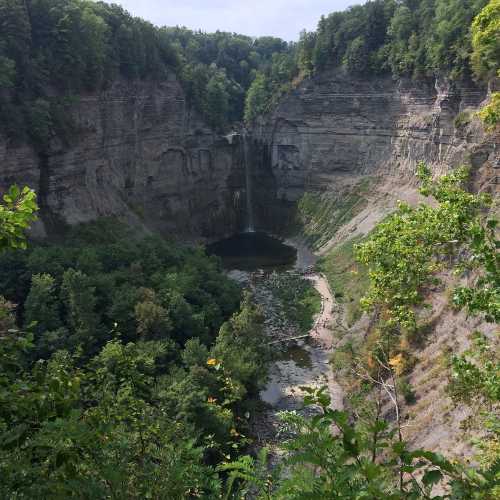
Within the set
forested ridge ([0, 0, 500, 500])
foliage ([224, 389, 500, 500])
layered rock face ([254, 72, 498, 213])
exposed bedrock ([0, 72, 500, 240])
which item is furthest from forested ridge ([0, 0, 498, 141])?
foliage ([224, 389, 500, 500])

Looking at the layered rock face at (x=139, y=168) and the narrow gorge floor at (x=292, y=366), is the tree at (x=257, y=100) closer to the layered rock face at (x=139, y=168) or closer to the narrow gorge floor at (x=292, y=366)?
the layered rock face at (x=139, y=168)

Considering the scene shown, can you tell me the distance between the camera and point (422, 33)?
57.0 meters

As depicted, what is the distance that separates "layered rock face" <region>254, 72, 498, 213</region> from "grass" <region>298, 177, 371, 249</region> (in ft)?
6.61

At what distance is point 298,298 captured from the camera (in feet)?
161

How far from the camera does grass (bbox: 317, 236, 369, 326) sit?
4397 centimetres

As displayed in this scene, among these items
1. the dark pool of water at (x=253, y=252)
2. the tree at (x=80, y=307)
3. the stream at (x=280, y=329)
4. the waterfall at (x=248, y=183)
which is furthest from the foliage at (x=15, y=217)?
the waterfall at (x=248, y=183)

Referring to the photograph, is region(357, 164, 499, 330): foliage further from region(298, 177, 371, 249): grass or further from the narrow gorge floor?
region(298, 177, 371, 249): grass

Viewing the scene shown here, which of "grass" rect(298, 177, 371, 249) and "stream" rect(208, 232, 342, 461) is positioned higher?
"grass" rect(298, 177, 371, 249)

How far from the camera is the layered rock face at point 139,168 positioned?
47250 millimetres

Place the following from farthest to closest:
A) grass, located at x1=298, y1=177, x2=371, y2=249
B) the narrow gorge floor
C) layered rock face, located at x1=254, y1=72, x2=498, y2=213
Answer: grass, located at x1=298, y1=177, x2=371, y2=249 → layered rock face, located at x1=254, y1=72, x2=498, y2=213 → the narrow gorge floor

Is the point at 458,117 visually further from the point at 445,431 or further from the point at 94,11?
the point at 94,11

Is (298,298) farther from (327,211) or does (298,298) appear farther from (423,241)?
(423,241)

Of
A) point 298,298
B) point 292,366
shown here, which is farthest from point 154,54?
point 292,366

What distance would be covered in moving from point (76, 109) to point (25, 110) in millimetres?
6451
